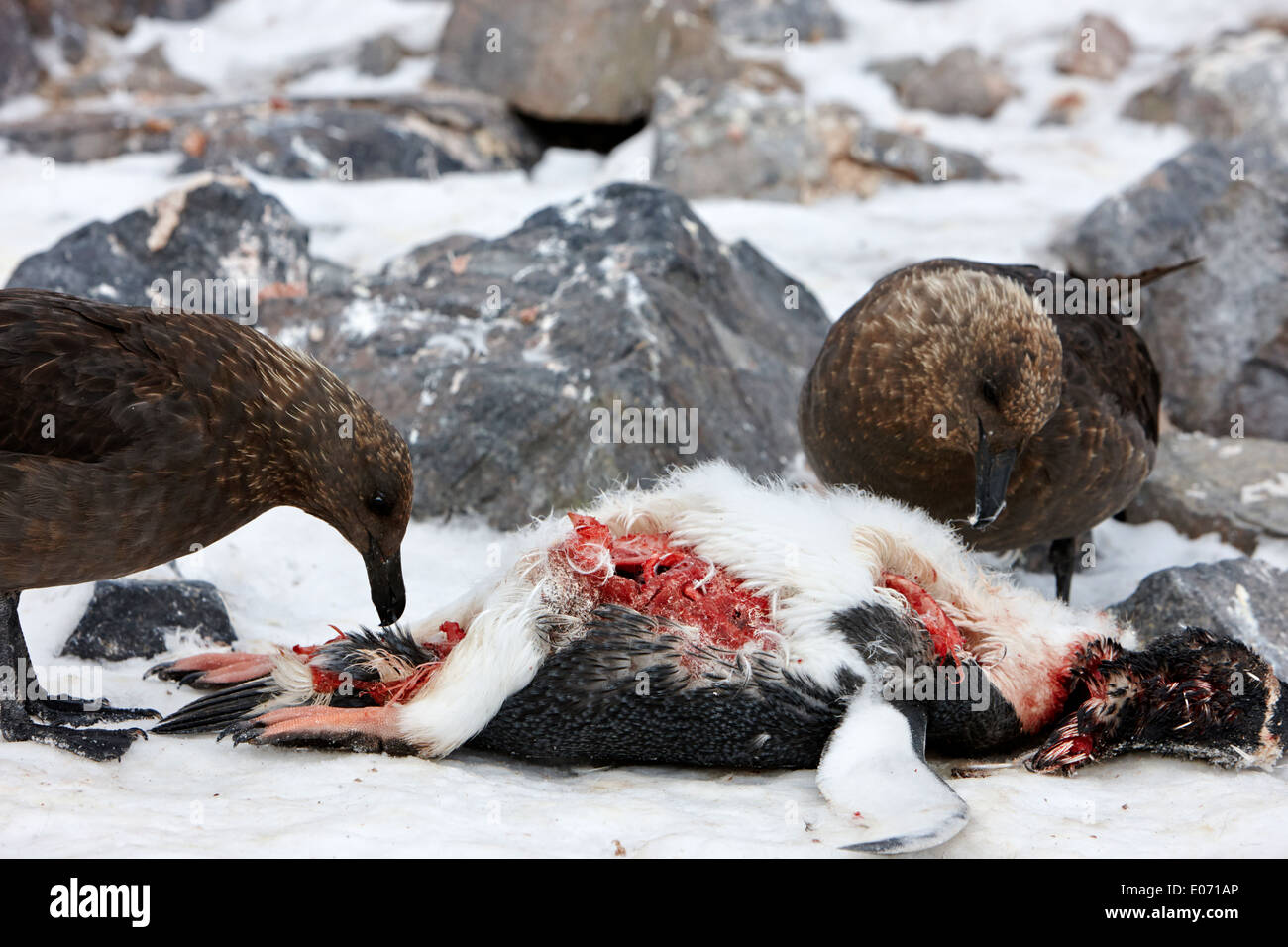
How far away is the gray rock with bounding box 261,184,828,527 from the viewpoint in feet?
17.7

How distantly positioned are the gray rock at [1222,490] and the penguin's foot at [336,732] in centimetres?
463

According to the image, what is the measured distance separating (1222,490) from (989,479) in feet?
9.12

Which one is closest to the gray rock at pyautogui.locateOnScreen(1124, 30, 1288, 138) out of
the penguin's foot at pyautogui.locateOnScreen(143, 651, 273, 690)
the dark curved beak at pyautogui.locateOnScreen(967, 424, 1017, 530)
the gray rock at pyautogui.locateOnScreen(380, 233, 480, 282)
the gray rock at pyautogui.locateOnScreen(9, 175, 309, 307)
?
the gray rock at pyautogui.locateOnScreen(380, 233, 480, 282)

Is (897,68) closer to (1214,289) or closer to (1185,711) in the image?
(1214,289)

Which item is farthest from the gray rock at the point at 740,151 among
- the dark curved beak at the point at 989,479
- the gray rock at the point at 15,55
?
the gray rock at the point at 15,55

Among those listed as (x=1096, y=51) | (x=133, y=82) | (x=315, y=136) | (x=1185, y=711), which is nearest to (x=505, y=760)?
(x=1185, y=711)

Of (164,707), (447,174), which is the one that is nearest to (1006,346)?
(164,707)

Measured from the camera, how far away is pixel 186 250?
268 inches

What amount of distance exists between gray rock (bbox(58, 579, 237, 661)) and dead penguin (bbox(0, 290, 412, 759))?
43 centimetres

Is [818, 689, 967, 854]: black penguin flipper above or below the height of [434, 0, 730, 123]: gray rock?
below

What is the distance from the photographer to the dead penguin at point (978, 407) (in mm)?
4074

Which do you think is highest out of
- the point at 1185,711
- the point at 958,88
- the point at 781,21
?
the point at 781,21

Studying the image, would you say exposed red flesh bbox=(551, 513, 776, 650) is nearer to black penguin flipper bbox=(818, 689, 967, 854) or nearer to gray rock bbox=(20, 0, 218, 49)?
black penguin flipper bbox=(818, 689, 967, 854)

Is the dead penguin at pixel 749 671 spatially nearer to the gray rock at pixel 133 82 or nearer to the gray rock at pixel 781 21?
the gray rock at pixel 133 82
